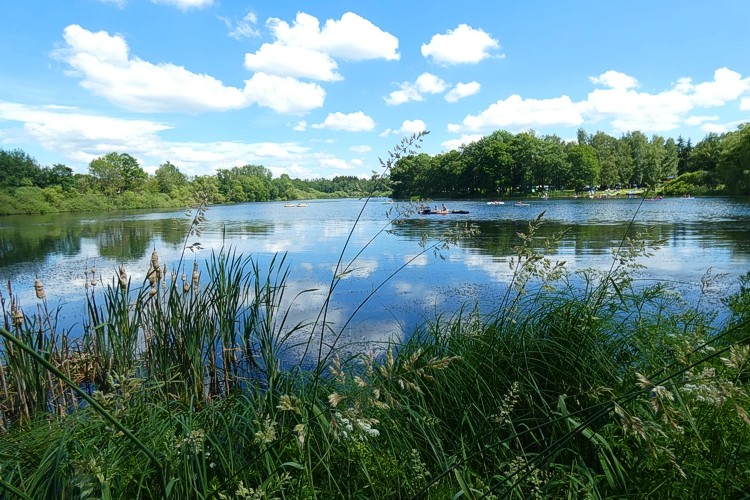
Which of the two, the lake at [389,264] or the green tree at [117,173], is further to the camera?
the green tree at [117,173]

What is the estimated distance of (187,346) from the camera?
493 cm

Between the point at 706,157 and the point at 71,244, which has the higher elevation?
the point at 706,157

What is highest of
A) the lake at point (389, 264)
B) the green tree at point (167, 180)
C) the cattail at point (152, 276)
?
the green tree at point (167, 180)

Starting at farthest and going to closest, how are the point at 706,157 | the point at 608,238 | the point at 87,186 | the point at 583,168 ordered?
the point at 583,168
the point at 87,186
the point at 706,157
the point at 608,238

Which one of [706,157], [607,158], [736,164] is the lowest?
[736,164]

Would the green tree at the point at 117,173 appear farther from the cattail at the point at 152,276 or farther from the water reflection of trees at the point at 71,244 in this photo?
the cattail at the point at 152,276

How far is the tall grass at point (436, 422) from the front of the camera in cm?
156

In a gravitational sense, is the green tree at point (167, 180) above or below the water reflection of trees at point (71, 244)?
above

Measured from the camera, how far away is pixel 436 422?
2908mm

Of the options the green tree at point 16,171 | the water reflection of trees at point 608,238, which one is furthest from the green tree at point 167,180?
the water reflection of trees at point 608,238

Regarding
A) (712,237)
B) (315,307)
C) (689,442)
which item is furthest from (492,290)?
(712,237)

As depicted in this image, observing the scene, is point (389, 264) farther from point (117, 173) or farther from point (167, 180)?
point (167, 180)

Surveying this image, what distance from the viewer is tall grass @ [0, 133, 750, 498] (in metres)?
1.56

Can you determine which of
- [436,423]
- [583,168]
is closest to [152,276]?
[436,423]
